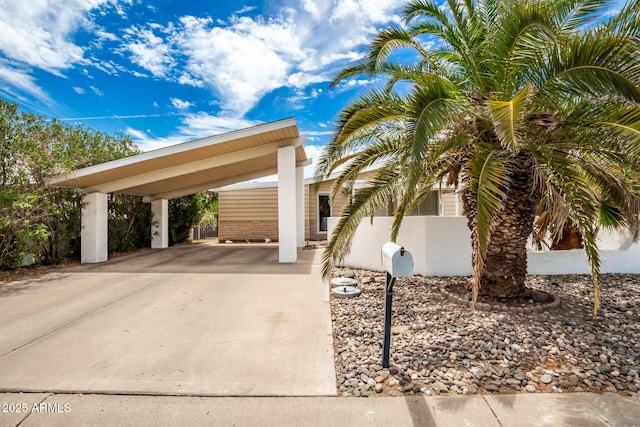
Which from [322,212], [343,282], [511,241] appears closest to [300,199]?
[322,212]

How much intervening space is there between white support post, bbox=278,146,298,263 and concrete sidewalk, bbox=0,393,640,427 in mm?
6103

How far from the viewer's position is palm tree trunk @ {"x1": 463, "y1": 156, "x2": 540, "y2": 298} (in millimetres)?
4266

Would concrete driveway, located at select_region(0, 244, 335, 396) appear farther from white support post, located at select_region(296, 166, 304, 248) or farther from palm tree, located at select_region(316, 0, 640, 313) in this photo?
white support post, located at select_region(296, 166, 304, 248)

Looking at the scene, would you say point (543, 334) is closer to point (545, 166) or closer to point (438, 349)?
point (438, 349)

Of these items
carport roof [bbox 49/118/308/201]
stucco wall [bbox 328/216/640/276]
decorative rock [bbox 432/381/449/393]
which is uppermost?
carport roof [bbox 49/118/308/201]

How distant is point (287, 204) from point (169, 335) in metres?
5.02

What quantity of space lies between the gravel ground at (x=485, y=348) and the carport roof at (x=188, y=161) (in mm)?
4798

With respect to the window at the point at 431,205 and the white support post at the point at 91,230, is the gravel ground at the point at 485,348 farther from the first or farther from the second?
the window at the point at 431,205

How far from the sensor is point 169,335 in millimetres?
3758

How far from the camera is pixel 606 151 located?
3.94 metres

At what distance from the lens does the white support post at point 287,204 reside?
8.38 m

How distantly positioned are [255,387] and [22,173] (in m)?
7.91

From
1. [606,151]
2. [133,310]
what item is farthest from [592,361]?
[133,310]

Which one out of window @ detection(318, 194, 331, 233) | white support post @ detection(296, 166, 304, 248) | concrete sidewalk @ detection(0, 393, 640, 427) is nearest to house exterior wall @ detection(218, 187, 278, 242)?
window @ detection(318, 194, 331, 233)
